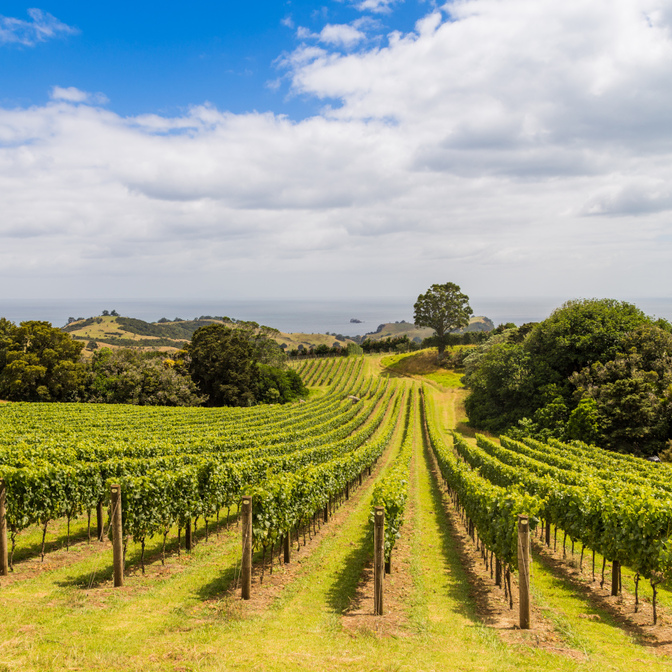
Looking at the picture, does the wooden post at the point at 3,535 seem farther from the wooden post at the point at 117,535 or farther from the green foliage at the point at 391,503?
the green foliage at the point at 391,503

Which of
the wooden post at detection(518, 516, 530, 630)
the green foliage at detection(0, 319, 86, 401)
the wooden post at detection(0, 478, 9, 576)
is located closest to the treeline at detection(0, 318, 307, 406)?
the green foliage at detection(0, 319, 86, 401)

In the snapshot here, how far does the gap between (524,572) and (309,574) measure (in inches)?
230

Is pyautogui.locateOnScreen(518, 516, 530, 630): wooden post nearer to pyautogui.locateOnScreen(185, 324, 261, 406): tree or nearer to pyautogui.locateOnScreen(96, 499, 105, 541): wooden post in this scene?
pyautogui.locateOnScreen(96, 499, 105, 541): wooden post

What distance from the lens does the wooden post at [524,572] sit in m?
8.88

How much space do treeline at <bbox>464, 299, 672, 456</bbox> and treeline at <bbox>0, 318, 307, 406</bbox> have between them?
33.7 meters

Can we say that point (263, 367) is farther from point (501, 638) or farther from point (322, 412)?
point (501, 638)

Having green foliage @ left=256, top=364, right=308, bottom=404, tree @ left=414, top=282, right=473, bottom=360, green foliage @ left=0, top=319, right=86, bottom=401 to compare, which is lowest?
green foliage @ left=256, top=364, right=308, bottom=404

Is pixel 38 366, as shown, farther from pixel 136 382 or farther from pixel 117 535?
pixel 117 535

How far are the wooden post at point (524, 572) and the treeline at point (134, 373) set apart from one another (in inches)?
2242

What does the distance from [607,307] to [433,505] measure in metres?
36.7

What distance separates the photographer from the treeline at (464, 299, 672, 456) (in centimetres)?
3584

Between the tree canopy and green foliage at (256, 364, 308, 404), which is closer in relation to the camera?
the tree canopy

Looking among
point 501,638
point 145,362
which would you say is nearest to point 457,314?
point 145,362

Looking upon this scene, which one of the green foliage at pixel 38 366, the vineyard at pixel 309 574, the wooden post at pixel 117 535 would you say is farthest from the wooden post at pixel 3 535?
the green foliage at pixel 38 366
